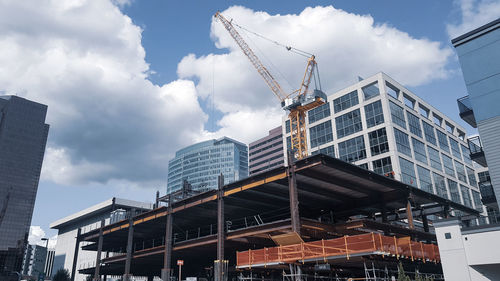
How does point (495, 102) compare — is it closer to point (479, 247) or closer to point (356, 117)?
point (479, 247)

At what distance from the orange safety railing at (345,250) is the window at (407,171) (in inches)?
1627

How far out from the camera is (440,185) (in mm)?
83750

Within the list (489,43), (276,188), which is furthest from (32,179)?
(489,43)

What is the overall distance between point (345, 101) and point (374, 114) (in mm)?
9386

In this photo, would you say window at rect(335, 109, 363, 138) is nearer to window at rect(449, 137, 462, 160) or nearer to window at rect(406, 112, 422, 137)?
window at rect(406, 112, 422, 137)

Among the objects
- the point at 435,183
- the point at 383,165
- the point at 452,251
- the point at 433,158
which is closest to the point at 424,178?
the point at 435,183

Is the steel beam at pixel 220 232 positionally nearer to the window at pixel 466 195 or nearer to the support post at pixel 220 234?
the support post at pixel 220 234

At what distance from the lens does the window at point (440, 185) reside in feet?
270

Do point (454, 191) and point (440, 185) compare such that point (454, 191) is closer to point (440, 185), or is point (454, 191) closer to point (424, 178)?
point (440, 185)

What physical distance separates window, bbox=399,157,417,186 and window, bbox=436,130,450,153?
2089 cm

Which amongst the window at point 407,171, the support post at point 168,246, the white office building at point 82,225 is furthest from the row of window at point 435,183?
the white office building at point 82,225

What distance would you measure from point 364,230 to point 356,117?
46.9 m

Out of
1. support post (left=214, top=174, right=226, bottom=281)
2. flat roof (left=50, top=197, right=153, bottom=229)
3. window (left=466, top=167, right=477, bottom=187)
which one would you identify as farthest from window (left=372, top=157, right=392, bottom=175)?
flat roof (left=50, top=197, right=153, bottom=229)

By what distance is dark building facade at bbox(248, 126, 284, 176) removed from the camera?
18324 cm
